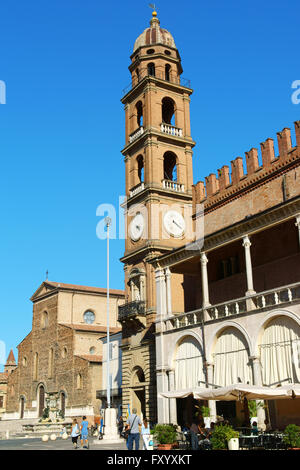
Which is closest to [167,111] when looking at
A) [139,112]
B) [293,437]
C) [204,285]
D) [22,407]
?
[139,112]

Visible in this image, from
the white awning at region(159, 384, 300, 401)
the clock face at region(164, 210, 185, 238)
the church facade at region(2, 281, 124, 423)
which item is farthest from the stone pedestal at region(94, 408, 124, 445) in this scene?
the church facade at region(2, 281, 124, 423)

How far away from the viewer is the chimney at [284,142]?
26547 mm

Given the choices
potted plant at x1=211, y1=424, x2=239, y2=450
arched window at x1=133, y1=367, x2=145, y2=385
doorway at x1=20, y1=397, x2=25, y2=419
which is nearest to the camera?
potted plant at x1=211, y1=424, x2=239, y2=450

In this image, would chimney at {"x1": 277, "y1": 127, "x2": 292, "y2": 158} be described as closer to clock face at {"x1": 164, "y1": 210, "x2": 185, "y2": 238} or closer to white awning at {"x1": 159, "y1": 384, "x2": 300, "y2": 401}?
clock face at {"x1": 164, "y1": 210, "x2": 185, "y2": 238}

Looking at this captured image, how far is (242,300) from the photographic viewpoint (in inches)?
926

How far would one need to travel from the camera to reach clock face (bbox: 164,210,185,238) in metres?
34.9

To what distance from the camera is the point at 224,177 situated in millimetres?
31406

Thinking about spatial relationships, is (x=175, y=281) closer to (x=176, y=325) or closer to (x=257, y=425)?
(x=176, y=325)

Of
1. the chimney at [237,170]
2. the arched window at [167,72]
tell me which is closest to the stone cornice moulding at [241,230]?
the chimney at [237,170]

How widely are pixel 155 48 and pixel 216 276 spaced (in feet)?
65.3

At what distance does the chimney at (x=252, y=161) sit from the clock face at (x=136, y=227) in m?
9.03

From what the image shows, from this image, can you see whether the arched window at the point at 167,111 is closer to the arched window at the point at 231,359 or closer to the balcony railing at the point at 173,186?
the balcony railing at the point at 173,186

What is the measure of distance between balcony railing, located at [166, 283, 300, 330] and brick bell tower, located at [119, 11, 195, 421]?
201 inches

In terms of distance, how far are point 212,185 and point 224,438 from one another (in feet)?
60.3
